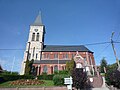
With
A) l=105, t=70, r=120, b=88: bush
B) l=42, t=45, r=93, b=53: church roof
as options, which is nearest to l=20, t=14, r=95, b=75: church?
l=42, t=45, r=93, b=53: church roof

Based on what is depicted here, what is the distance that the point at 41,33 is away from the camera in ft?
171

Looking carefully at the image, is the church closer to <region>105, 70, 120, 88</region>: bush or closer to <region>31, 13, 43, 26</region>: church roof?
<region>31, 13, 43, 26</region>: church roof

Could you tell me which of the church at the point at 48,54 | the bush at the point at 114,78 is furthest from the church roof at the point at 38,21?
the bush at the point at 114,78

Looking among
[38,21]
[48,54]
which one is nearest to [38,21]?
[38,21]

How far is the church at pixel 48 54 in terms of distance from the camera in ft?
139

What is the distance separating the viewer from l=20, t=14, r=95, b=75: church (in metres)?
42.4

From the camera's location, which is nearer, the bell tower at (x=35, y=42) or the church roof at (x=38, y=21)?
the bell tower at (x=35, y=42)

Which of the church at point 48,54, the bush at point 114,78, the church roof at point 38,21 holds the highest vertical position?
the church roof at point 38,21

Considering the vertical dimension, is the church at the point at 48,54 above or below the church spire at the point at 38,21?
below

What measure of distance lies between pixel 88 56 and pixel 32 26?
28.9m

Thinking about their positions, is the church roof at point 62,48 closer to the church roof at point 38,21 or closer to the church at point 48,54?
the church at point 48,54

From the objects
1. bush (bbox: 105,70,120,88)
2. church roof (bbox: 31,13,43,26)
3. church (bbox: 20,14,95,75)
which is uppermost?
church roof (bbox: 31,13,43,26)

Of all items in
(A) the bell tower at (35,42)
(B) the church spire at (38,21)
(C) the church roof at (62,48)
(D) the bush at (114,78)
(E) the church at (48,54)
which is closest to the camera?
(D) the bush at (114,78)

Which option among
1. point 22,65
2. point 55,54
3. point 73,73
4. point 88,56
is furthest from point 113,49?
point 22,65
